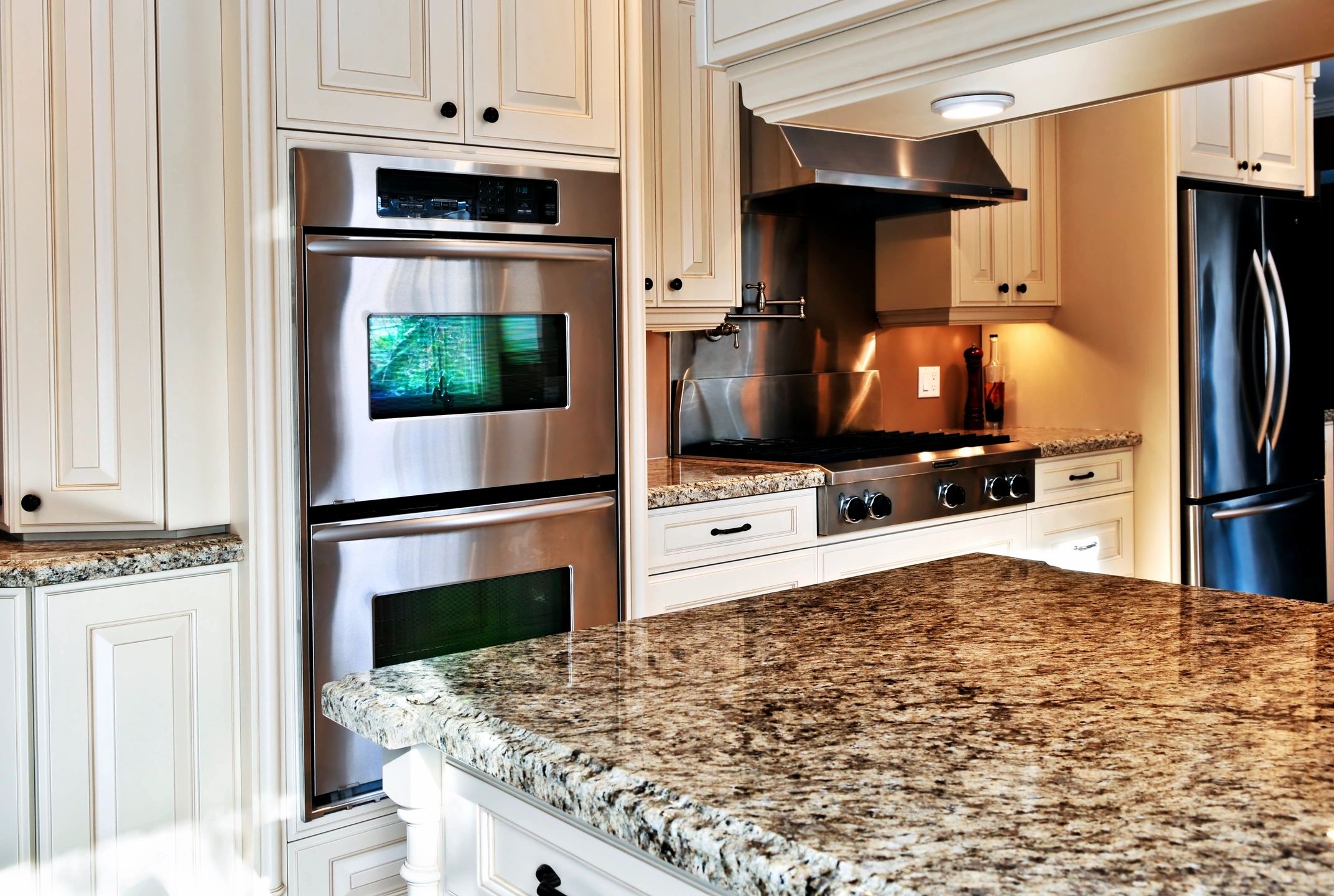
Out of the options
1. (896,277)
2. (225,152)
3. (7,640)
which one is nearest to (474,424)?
(225,152)

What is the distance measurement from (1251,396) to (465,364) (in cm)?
311

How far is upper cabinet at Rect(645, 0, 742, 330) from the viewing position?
10.3 ft

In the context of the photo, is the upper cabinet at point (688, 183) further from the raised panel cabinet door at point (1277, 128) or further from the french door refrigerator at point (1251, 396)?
the raised panel cabinet door at point (1277, 128)

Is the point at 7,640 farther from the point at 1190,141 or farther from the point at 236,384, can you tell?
the point at 1190,141

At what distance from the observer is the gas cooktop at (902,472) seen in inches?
125

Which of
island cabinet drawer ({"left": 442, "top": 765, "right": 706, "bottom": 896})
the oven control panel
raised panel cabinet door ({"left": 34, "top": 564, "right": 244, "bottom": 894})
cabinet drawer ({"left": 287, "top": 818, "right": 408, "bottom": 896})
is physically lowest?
cabinet drawer ({"left": 287, "top": 818, "right": 408, "bottom": 896})

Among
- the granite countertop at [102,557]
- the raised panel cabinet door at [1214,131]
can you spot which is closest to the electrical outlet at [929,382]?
the raised panel cabinet door at [1214,131]

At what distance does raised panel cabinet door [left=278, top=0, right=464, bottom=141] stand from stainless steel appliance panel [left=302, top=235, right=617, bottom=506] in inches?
9.4

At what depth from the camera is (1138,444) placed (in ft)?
13.4

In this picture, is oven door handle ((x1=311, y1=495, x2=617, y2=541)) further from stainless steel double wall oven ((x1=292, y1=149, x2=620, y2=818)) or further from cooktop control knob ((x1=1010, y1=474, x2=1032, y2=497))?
cooktop control knob ((x1=1010, y1=474, x2=1032, y2=497))

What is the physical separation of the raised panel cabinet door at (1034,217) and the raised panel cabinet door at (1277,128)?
76cm

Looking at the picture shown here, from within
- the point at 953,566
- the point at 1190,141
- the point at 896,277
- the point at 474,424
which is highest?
the point at 1190,141

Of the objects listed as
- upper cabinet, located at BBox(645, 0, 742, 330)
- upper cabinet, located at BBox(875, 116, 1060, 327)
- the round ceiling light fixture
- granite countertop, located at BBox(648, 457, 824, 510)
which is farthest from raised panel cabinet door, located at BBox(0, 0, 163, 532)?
upper cabinet, located at BBox(875, 116, 1060, 327)

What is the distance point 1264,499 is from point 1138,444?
1.92 ft
